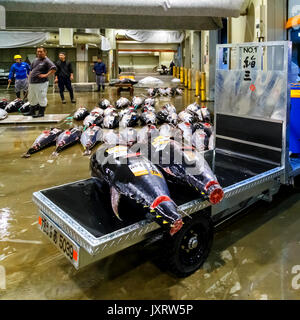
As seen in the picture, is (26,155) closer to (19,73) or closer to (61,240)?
(61,240)

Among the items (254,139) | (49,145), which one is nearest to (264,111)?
(254,139)

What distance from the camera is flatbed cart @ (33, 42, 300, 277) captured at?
1.98 meters

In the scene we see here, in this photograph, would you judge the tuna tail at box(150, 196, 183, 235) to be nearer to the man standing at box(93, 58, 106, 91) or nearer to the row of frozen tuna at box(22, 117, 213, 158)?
the row of frozen tuna at box(22, 117, 213, 158)

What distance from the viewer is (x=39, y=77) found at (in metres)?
8.31

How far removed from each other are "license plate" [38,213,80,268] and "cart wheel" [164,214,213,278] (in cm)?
58

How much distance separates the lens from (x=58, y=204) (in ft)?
7.50

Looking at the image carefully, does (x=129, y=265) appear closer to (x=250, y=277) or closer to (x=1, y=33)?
(x=250, y=277)

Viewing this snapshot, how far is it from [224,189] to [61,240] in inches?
46.9

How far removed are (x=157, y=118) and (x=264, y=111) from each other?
433 cm

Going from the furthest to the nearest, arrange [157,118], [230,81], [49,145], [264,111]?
1. [157,118]
2. [49,145]
3. [230,81]
4. [264,111]

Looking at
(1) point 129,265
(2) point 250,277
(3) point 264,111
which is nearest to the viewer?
(2) point 250,277

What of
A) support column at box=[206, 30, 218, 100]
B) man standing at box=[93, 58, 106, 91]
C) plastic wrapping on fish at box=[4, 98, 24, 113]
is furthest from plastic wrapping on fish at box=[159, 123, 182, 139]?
man standing at box=[93, 58, 106, 91]

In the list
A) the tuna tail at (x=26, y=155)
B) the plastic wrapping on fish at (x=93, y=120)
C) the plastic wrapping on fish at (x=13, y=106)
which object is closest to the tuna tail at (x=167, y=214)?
the tuna tail at (x=26, y=155)

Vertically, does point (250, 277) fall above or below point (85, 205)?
below
